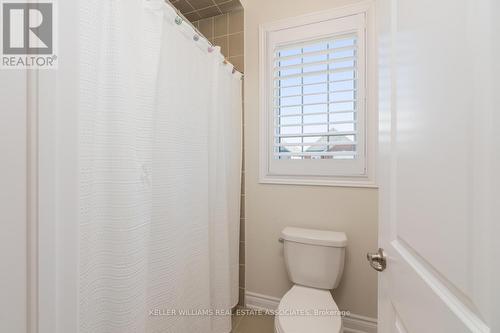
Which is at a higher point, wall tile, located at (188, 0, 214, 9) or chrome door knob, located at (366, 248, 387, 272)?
wall tile, located at (188, 0, 214, 9)

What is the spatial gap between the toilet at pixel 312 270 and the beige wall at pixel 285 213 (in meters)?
0.11

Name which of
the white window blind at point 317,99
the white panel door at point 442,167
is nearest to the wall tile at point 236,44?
the white window blind at point 317,99

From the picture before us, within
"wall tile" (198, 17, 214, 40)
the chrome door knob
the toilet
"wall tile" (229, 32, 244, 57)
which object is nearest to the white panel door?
the chrome door knob

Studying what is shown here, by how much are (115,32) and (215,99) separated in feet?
2.08

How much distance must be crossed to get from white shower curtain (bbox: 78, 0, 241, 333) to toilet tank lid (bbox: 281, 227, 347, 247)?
43cm

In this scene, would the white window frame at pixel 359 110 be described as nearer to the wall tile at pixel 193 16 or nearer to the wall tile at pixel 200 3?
the wall tile at pixel 200 3

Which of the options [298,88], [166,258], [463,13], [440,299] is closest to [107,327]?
[166,258]

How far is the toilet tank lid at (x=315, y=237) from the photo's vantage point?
1.34 meters

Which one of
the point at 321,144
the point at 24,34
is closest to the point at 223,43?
the point at 321,144

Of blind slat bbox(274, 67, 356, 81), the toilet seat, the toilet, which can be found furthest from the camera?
blind slat bbox(274, 67, 356, 81)

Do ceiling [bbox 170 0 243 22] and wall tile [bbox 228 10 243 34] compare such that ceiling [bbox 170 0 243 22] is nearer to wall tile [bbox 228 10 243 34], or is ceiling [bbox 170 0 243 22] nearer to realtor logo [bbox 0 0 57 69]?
wall tile [bbox 228 10 243 34]

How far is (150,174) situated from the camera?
0.83 m

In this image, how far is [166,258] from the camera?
97 centimetres

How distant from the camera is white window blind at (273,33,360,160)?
4.82 feet
